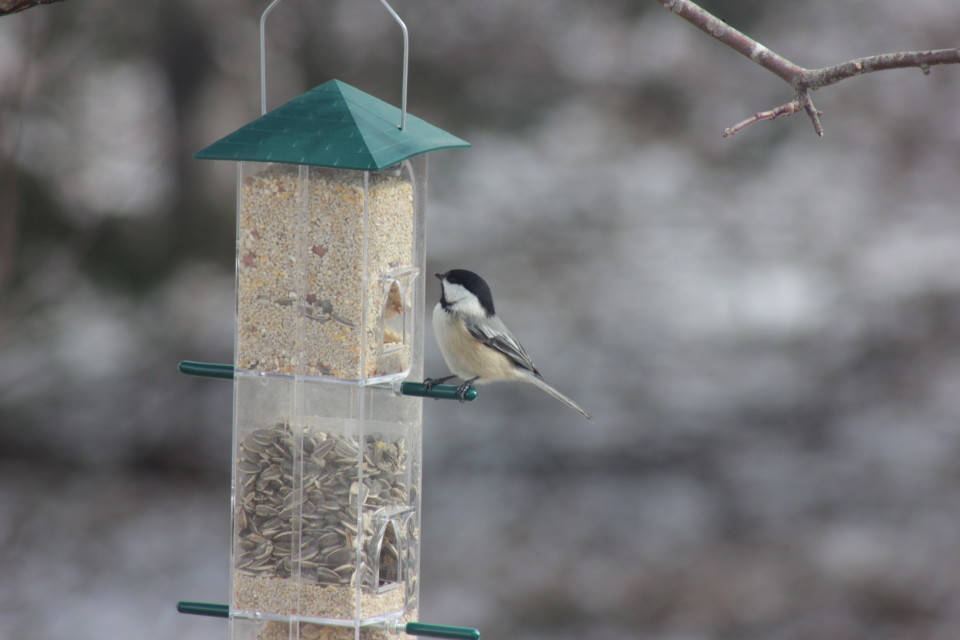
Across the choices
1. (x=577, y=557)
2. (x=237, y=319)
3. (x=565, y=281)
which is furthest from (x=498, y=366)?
(x=565, y=281)

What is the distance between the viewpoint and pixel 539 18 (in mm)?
→ 8750

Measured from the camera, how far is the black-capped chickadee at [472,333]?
4090 mm

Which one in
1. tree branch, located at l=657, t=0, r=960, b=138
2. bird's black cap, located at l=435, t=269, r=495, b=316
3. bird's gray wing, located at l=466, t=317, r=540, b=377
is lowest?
bird's gray wing, located at l=466, t=317, r=540, b=377

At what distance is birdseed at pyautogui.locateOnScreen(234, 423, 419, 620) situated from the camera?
10.8ft

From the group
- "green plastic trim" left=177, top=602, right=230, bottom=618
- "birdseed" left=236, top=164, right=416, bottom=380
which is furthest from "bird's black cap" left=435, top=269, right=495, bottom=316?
"green plastic trim" left=177, top=602, right=230, bottom=618

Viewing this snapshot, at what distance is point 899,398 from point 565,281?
2625 mm

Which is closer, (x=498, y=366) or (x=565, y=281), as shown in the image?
(x=498, y=366)

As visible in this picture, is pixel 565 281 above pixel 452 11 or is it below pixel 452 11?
below

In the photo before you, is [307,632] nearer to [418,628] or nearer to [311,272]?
[418,628]

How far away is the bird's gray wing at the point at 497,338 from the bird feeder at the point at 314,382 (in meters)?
0.71

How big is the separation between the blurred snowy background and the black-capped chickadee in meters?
3.46

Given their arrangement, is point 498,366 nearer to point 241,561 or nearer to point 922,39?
point 241,561

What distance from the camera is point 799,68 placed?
2727 millimetres

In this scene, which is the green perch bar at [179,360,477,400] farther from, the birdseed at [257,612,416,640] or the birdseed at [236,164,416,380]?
the birdseed at [257,612,416,640]
